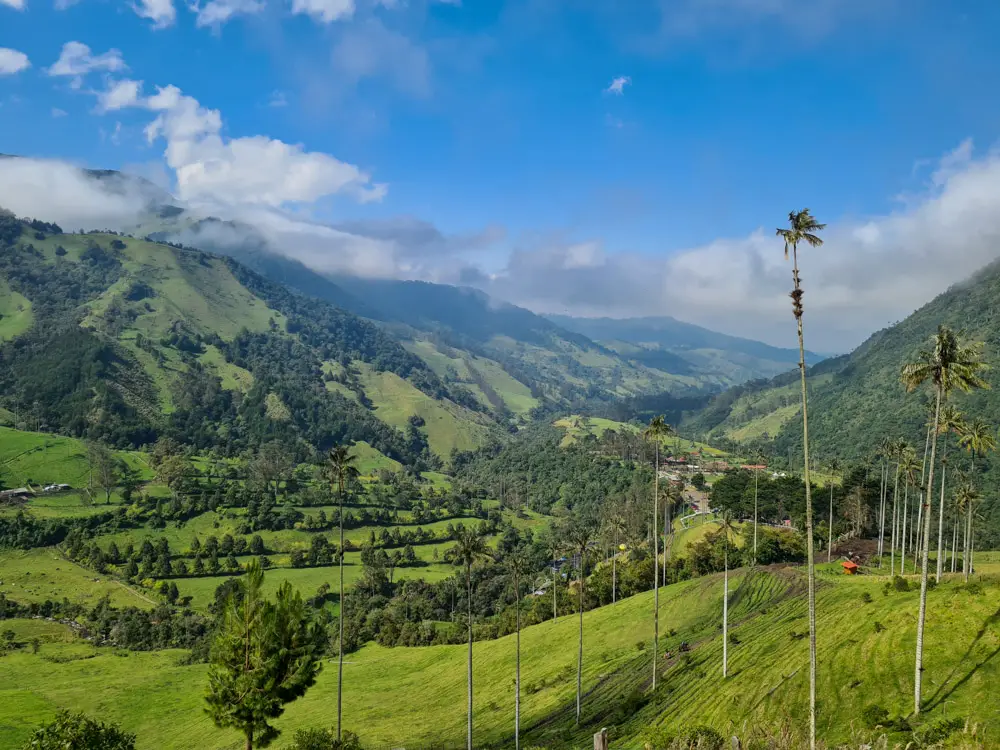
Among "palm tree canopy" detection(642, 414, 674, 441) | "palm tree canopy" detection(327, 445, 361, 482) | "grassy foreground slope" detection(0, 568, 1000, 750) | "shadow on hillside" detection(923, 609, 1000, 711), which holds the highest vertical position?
"palm tree canopy" detection(642, 414, 674, 441)

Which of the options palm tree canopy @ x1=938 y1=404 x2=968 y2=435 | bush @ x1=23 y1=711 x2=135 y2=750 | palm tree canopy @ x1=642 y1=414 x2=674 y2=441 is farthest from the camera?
palm tree canopy @ x1=642 y1=414 x2=674 y2=441

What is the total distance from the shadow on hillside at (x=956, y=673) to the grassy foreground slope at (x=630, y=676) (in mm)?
118

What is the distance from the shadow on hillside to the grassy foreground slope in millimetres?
118

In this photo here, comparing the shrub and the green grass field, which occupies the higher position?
the shrub

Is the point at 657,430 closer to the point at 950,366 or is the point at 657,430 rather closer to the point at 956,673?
the point at 950,366

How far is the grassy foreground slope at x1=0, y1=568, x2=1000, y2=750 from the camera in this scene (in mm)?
41594

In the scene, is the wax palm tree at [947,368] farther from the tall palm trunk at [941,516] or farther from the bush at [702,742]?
the bush at [702,742]

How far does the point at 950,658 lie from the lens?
40219mm

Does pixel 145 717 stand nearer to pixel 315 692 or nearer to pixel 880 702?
pixel 315 692

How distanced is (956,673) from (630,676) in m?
39.3

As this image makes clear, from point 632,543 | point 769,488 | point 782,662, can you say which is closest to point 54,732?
Answer: point 782,662

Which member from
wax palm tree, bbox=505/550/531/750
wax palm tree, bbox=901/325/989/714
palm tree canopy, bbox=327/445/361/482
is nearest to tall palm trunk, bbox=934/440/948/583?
wax palm tree, bbox=901/325/989/714

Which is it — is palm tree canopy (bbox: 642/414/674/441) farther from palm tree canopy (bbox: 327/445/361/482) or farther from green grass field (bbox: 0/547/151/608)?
green grass field (bbox: 0/547/151/608)

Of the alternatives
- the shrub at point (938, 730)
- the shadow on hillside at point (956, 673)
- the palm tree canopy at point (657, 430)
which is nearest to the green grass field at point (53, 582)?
the palm tree canopy at point (657, 430)
